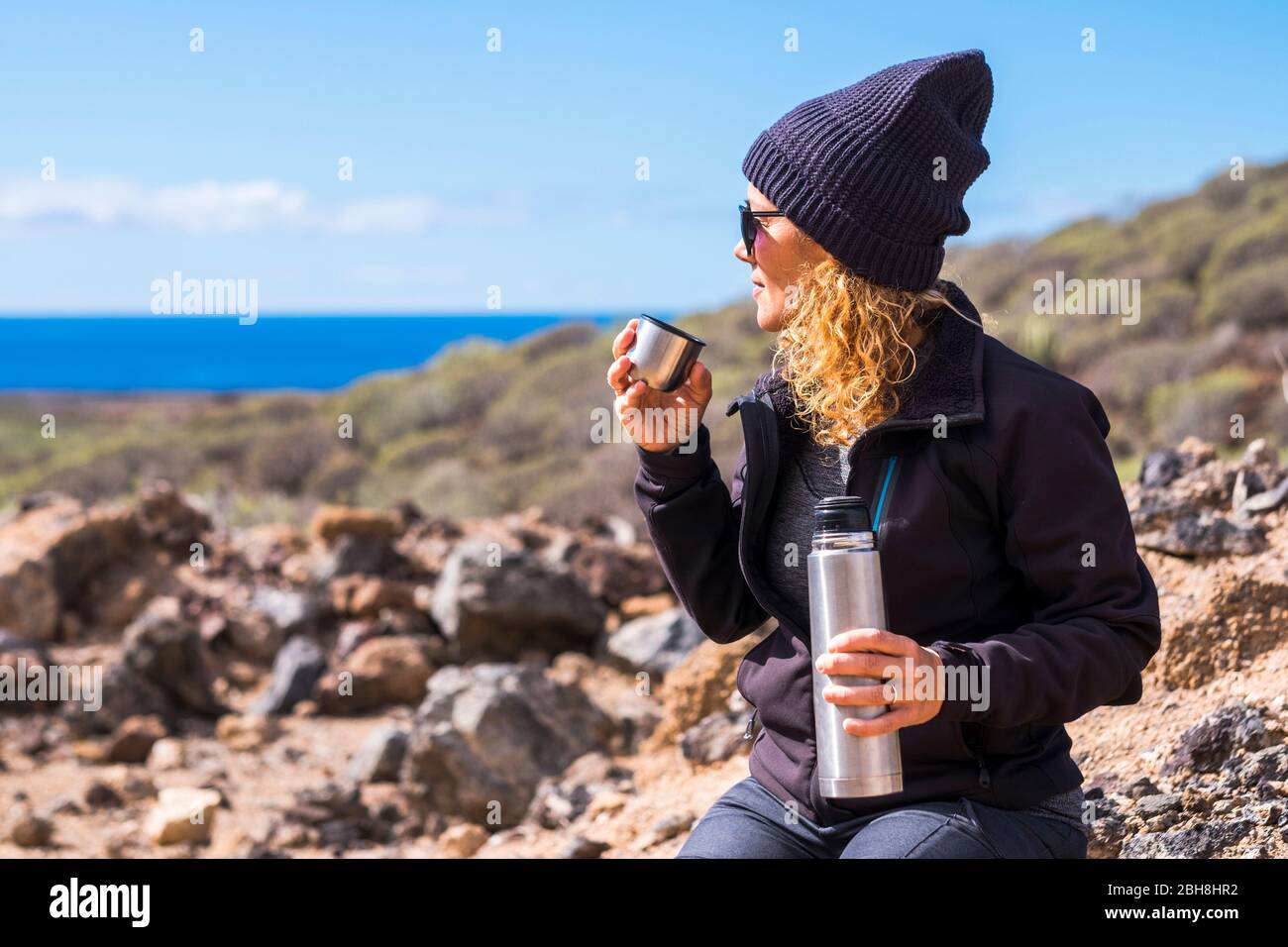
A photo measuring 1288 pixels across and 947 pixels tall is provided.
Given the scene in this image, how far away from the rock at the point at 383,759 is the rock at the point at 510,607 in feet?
4.66

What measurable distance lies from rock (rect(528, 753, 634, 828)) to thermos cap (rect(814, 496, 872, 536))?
3201 millimetres

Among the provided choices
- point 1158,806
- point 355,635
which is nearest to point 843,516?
point 1158,806

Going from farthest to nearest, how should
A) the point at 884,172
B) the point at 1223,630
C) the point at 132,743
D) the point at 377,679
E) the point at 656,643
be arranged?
the point at 377,679 → the point at 656,643 → the point at 132,743 → the point at 1223,630 → the point at 884,172

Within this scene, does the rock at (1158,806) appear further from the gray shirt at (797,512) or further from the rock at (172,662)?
the rock at (172,662)

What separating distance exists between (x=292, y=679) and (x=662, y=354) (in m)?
5.68

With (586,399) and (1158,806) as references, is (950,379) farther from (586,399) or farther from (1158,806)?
(586,399)

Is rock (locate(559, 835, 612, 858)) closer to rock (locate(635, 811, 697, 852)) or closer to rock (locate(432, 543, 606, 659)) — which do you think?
rock (locate(635, 811, 697, 852))

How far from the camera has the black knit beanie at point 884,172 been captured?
99.7 inches

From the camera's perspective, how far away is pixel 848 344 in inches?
100

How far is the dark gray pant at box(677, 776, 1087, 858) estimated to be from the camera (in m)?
2.28

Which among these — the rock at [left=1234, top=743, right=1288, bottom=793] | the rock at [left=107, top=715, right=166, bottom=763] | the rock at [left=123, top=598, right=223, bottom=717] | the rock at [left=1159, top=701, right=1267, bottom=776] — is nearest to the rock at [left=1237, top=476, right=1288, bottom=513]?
the rock at [left=1159, top=701, right=1267, bottom=776]

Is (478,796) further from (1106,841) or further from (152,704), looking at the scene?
(1106,841)

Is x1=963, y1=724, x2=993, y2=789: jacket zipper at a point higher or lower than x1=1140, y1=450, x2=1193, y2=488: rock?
lower

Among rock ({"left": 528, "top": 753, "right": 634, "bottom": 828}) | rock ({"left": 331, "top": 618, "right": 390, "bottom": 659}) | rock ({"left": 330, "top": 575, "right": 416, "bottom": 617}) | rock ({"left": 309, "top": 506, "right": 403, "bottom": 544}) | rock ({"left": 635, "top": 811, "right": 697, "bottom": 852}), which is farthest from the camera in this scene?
rock ({"left": 309, "top": 506, "right": 403, "bottom": 544})
